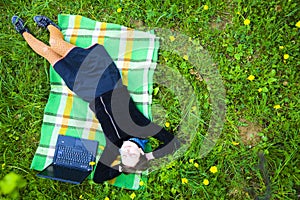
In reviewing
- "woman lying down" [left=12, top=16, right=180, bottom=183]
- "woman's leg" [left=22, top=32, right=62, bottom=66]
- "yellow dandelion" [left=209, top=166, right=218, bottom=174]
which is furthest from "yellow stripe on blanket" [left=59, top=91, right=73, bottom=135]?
"yellow dandelion" [left=209, top=166, right=218, bottom=174]

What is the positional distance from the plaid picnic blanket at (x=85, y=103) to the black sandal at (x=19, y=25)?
425 mm

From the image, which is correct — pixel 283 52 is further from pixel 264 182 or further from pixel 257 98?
pixel 264 182

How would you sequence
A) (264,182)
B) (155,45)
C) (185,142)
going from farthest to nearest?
(155,45) < (185,142) < (264,182)

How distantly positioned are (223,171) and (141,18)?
1.40 m

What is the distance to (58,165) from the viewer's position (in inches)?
106

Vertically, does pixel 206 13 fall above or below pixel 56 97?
above

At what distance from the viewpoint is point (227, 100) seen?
2.58 m

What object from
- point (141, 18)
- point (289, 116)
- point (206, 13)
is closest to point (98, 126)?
point (141, 18)

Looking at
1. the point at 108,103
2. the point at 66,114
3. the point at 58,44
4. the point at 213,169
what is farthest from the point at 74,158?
the point at 213,169

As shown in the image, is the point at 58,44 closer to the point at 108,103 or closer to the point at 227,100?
the point at 108,103

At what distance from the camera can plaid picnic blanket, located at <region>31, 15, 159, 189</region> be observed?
2748 millimetres

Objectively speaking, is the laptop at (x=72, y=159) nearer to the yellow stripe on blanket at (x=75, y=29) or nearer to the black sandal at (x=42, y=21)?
the yellow stripe on blanket at (x=75, y=29)

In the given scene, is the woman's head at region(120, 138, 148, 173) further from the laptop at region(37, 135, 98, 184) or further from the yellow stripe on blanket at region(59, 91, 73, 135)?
the yellow stripe on blanket at region(59, 91, 73, 135)

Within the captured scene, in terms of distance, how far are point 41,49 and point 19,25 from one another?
13.1 inches
